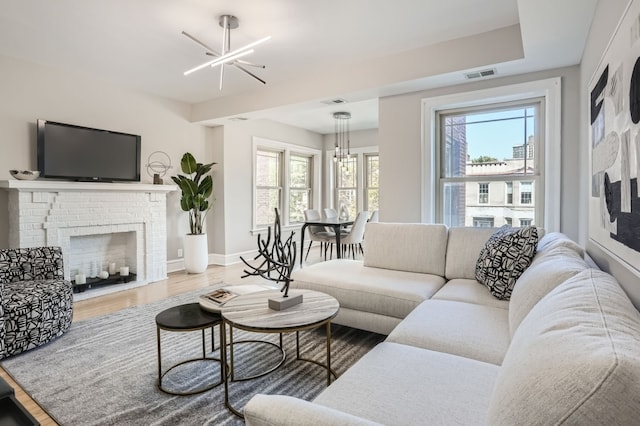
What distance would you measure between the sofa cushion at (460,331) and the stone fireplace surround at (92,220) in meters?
3.93

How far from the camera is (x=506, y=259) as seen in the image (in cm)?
234

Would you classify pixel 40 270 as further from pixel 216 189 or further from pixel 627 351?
pixel 627 351

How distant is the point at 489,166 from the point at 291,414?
11.6 feet

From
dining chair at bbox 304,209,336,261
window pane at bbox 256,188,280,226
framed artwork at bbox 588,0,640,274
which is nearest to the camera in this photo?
framed artwork at bbox 588,0,640,274

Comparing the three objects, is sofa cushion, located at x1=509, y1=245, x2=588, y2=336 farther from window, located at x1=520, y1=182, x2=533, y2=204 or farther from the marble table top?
window, located at x1=520, y1=182, x2=533, y2=204

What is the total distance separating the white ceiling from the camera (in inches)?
108

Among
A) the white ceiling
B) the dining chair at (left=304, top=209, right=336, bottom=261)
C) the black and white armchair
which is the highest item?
the white ceiling

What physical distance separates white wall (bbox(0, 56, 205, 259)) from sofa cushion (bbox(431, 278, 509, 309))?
14.0 feet

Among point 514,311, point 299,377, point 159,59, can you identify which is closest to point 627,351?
→ point 514,311

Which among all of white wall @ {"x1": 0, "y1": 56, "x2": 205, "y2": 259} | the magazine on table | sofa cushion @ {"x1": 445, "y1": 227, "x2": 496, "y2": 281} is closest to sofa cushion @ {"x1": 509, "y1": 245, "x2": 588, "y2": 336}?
sofa cushion @ {"x1": 445, "y1": 227, "x2": 496, "y2": 281}

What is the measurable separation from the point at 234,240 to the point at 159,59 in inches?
120

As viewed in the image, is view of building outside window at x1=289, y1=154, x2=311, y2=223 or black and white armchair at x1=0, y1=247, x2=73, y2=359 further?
view of building outside window at x1=289, y1=154, x2=311, y2=223

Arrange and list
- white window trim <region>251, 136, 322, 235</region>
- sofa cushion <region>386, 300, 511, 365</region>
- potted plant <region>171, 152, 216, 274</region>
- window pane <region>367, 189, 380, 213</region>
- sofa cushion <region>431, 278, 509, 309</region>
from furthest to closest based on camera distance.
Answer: window pane <region>367, 189, 380, 213</region> → white window trim <region>251, 136, 322, 235</region> → potted plant <region>171, 152, 216, 274</region> → sofa cushion <region>431, 278, 509, 309</region> → sofa cushion <region>386, 300, 511, 365</region>

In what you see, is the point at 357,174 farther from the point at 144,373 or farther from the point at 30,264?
the point at 144,373
